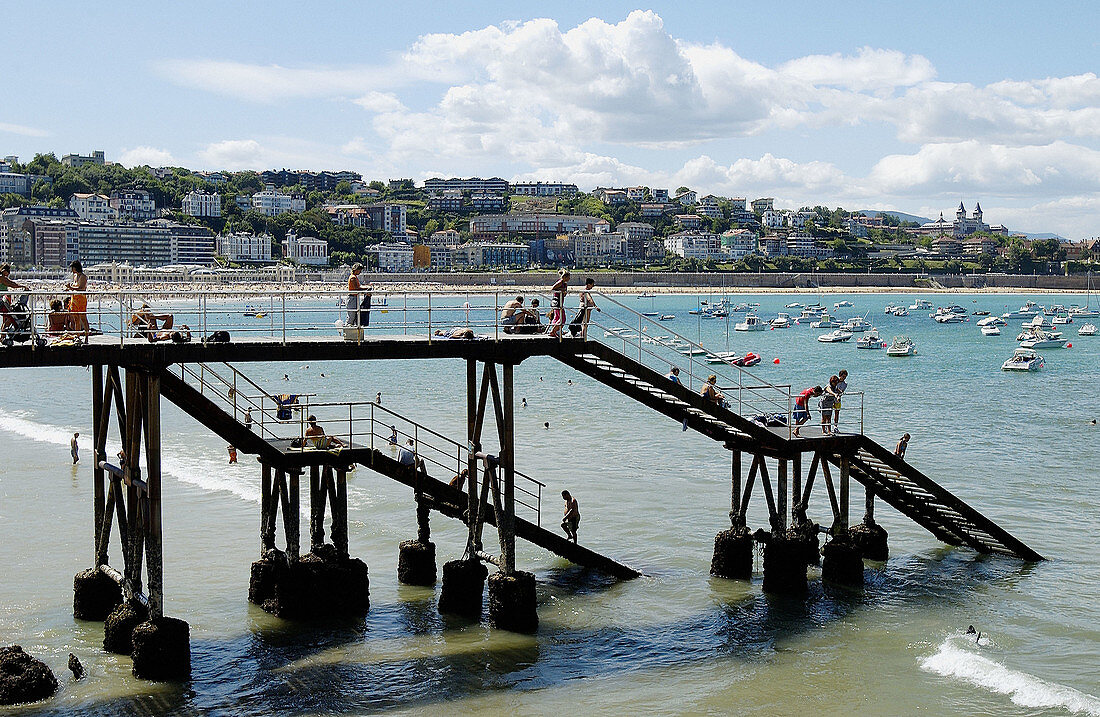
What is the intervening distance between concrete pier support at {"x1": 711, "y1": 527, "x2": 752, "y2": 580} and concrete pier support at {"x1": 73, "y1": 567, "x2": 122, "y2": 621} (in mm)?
11722

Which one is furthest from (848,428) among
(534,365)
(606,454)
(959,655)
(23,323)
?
(534,365)

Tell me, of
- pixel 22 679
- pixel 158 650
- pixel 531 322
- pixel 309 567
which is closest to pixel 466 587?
pixel 309 567

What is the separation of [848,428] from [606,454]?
1225 cm

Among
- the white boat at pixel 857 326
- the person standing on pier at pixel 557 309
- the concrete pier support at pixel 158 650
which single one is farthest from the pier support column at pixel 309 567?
the white boat at pixel 857 326

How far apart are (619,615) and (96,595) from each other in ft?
30.7

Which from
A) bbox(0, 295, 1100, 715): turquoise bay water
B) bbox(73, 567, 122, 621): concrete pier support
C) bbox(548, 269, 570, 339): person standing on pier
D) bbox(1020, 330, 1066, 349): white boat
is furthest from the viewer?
bbox(1020, 330, 1066, 349): white boat

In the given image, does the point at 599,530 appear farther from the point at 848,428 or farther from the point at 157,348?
the point at 848,428

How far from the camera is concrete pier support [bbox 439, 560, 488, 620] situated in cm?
2144

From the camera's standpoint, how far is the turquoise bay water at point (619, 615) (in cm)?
1831

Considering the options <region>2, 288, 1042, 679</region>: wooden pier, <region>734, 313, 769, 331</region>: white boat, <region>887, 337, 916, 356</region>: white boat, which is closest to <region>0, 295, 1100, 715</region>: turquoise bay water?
<region>2, 288, 1042, 679</region>: wooden pier

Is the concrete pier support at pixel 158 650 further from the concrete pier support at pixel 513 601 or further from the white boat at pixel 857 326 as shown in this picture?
the white boat at pixel 857 326

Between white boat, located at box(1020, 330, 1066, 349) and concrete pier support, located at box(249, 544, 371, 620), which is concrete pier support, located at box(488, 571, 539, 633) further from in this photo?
white boat, located at box(1020, 330, 1066, 349)

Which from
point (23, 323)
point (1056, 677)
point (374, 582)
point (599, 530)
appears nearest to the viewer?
point (23, 323)

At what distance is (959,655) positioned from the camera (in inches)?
805
